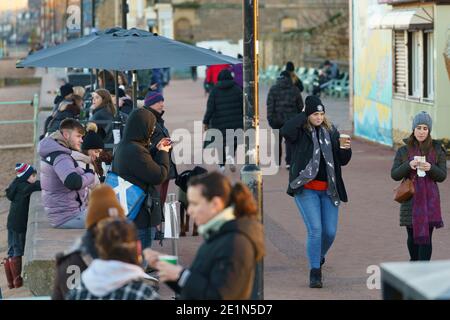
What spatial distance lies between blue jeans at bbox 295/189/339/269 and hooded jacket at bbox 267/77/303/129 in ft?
26.6

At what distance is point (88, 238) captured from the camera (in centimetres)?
657

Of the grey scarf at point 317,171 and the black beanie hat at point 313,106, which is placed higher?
the black beanie hat at point 313,106

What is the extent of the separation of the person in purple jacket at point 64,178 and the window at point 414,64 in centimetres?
1050

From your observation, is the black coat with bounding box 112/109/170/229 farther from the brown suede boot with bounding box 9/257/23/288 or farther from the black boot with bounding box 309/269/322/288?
the brown suede boot with bounding box 9/257/23/288

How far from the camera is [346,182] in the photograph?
60.3 ft

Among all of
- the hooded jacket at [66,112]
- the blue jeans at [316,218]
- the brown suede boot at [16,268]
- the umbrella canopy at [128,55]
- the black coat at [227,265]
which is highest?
the umbrella canopy at [128,55]

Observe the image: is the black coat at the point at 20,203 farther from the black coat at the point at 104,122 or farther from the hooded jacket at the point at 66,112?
the hooded jacket at the point at 66,112

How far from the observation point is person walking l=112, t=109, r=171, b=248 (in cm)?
999

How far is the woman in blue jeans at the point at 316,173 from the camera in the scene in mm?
10648

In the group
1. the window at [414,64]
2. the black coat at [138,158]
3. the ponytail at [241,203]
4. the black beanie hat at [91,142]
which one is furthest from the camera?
the window at [414,64]

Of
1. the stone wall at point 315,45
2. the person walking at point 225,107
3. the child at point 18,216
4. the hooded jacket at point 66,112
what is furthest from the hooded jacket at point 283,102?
the stone wall at point 315,45

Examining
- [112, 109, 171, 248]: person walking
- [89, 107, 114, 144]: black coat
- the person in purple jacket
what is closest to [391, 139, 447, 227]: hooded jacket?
[112, 109, 171, 248]: person walking
